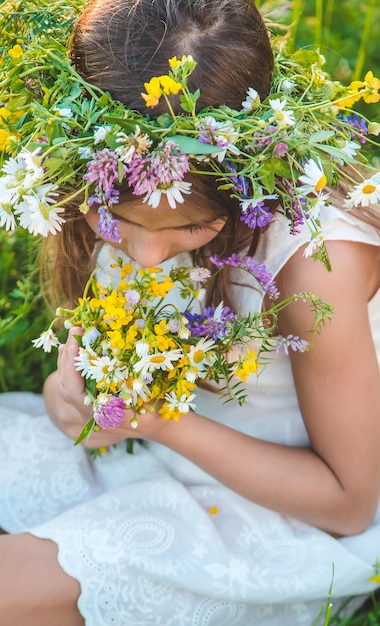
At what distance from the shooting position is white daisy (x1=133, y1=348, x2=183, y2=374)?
3.82ft

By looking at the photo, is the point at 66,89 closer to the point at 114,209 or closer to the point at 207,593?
the point at 114,209

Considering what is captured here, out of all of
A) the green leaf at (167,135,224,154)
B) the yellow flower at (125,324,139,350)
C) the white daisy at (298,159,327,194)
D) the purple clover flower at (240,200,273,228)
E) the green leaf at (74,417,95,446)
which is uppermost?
the green leaf at (167,135,224,154)

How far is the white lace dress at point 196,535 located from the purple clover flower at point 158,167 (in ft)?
1.54

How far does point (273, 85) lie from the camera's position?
4.35ft

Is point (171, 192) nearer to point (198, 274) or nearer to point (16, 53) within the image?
point (198, 274)

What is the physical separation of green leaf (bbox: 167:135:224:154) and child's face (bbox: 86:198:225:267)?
16 cm

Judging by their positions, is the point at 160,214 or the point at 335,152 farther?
the point at 160,214

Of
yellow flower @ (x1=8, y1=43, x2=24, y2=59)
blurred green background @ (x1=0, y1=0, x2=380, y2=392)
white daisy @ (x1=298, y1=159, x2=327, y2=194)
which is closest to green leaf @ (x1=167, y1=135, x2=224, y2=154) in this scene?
white daisy @ (x1=298, y1=159, x2=327, y2=194)

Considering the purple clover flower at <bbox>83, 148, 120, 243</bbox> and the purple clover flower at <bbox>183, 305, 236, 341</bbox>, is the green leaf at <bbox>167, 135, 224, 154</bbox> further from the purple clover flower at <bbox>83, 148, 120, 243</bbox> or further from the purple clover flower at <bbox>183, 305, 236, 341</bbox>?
the purple clover flower at <bbox>183, 305, 236, 341</bbox>

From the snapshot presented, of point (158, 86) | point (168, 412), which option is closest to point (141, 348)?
point (168, 412)

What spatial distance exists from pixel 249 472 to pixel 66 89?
860mm

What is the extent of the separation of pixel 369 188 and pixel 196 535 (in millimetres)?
872

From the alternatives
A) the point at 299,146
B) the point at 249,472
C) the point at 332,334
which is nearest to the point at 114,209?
the point at 299,146

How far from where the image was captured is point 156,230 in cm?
132
